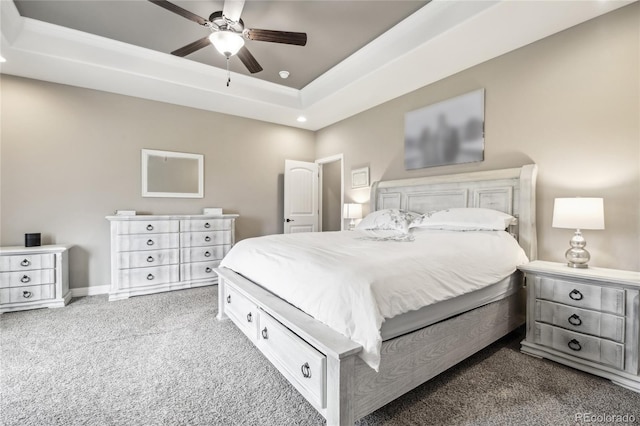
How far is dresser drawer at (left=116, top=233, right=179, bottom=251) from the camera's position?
3572 mm

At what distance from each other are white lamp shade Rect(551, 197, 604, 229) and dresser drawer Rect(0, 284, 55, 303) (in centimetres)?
504

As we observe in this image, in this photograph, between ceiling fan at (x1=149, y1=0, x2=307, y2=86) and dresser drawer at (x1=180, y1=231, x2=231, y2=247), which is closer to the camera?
ceiling fan at (x1=149, y1=0, x2=307, y2=86)

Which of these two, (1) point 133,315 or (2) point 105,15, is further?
(1) point 133,315

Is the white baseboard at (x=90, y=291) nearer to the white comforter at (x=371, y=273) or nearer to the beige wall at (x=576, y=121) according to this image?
the white comforter at (x=371, y=273)

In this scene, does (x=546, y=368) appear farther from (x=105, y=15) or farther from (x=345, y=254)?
(x=105, y=15)

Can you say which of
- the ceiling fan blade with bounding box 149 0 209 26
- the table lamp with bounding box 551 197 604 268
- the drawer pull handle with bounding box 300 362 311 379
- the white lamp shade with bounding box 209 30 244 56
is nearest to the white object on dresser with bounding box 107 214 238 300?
the white lamp shade with bounding box 209 30 244 56

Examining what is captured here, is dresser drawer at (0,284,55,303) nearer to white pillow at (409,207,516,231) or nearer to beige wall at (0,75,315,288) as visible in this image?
beige wall at (0,75,315,288)

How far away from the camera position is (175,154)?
4.31 meters

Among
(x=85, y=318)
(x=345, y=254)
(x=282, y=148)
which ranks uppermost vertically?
(x=282, y=148)

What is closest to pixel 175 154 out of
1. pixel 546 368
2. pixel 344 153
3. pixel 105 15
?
pixel 105 15

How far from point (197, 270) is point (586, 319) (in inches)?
164

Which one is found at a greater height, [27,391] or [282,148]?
[282,148]

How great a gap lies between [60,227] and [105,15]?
2562 mm

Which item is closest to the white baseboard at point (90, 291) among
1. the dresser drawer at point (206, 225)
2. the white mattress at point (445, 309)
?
the dresser drawer at point (206, 225)
